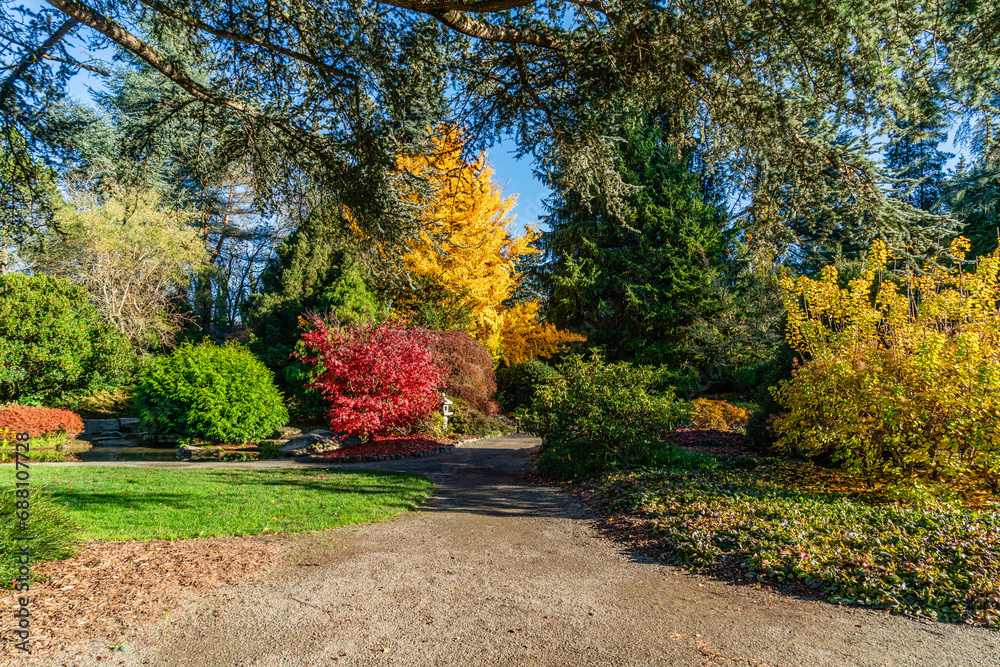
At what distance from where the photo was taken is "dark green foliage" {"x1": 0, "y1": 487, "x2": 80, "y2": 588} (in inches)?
126

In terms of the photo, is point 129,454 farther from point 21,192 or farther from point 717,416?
point 717,416

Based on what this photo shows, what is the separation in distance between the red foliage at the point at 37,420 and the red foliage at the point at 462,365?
9.53 metres

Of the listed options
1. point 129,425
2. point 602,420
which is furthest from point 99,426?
point 602,420

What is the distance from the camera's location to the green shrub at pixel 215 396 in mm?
11508

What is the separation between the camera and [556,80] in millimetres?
4965

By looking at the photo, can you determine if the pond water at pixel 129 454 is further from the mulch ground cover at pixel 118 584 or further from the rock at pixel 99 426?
the mulch ground cover at pixel 118 584

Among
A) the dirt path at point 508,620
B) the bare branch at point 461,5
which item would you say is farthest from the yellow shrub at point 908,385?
the bare branch at point 461,5

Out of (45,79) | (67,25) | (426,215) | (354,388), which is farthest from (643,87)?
(354,388)

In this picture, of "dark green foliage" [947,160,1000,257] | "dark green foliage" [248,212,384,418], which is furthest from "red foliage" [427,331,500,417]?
"dark green foliage" [947,160,1000,257]

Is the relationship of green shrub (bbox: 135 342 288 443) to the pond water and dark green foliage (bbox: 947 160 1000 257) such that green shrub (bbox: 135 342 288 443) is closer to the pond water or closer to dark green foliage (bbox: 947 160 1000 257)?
the pond water

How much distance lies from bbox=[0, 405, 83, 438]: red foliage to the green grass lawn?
4974 millimetres

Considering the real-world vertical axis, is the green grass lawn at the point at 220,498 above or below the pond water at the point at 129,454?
above

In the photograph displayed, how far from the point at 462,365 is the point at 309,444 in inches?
168

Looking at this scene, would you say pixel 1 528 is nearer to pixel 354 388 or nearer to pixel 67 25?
pixel 67 25
